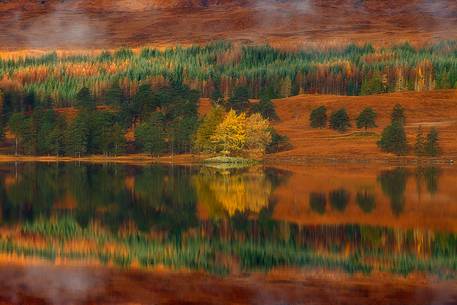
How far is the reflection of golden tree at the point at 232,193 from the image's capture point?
4969 centimetres

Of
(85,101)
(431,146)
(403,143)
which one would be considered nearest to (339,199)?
(431,146)

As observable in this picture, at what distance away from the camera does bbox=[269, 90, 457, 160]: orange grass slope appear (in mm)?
133500

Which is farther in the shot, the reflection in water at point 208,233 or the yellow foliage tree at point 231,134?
the yellow foliage tree at point 231,134

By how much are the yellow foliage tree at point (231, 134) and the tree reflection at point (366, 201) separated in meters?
67.6

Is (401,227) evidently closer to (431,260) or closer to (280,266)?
(431,260)

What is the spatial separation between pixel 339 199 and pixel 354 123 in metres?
116

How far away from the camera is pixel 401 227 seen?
134 ft

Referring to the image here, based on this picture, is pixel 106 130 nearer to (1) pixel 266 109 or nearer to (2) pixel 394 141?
(1) pixel 266 109

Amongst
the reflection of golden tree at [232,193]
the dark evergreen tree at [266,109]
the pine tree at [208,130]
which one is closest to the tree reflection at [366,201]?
the reflection of golden tree at [232,193]

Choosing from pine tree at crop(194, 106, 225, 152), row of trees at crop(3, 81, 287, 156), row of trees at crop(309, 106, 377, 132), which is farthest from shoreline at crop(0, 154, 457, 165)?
row of trees at crop(309, 106, 377, 132)

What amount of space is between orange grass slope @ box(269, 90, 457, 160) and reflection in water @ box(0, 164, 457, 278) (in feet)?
233

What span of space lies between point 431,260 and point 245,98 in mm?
151745

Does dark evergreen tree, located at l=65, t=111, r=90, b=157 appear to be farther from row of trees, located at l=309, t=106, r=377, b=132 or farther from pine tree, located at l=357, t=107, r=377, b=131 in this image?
pine tree, located at l=357, t=107, r=377, b=131

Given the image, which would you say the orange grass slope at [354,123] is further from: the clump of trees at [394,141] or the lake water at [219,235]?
the lake water at [219,235]
